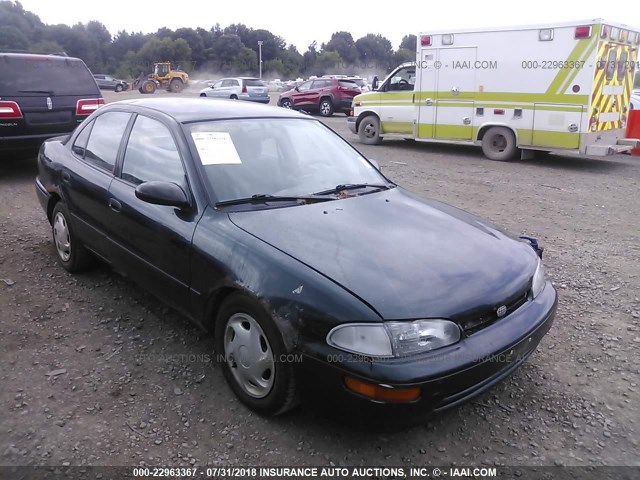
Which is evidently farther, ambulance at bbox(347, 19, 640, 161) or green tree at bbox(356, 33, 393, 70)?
green tree at bbox(356, 33, 393, 70)

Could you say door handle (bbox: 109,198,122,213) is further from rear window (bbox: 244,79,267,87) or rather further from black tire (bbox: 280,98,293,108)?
rear window (bbox: 244,79,267,87)

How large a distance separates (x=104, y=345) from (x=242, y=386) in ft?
3.90

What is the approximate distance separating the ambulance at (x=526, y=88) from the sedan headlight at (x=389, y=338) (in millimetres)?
9037

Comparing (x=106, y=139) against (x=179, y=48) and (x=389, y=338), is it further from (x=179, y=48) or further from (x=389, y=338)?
(x=179, y=48)

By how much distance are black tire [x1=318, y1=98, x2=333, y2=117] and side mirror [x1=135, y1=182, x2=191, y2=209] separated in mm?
19453

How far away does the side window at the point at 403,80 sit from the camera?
40.6 feet

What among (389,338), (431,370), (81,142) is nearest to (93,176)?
(81,142)

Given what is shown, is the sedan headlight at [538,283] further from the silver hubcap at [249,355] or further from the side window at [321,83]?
the side window at [321,83]

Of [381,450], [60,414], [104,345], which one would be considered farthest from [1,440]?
[381,450]

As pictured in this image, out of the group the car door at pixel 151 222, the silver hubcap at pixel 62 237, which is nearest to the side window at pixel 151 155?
the car door at pixel 151 222

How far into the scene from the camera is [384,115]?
13188 millimetres

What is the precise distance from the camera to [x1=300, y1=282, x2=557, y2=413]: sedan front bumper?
2285mm

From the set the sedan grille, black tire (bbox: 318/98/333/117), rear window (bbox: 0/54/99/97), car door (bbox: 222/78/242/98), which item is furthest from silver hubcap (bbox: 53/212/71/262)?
car door (bbox: 222/78/242/98)

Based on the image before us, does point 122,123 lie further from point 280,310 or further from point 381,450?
point 381,450
